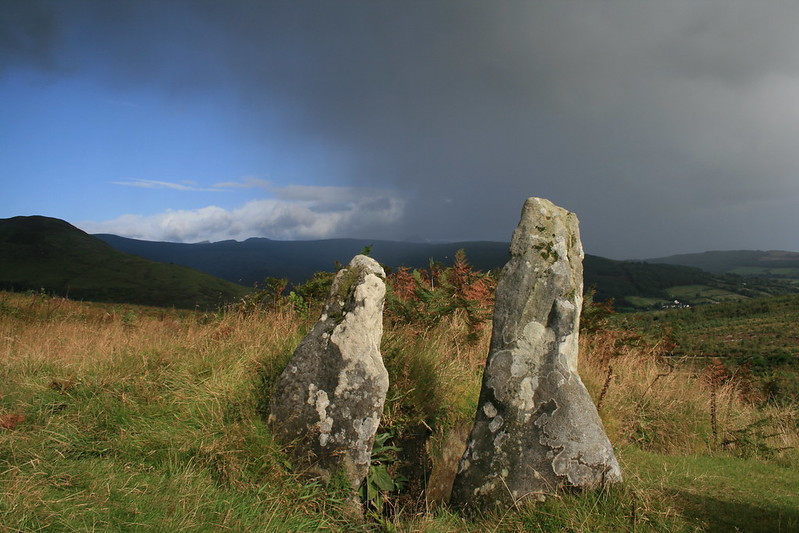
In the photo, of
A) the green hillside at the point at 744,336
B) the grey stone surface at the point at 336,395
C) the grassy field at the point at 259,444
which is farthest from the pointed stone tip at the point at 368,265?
the green hillside at the point at 744,336

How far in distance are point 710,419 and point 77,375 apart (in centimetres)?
1019

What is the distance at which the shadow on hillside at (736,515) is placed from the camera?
4262 mm

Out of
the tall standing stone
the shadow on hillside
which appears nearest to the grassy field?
the shadow on hillside

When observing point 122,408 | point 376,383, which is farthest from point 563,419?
point 122,408

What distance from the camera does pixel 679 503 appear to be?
4664 millimetres

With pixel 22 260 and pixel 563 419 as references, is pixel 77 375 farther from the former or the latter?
pixel 22 260

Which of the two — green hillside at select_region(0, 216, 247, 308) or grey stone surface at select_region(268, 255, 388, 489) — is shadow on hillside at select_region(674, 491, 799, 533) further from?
green hillside at select_region(0, 216, 247, 308)

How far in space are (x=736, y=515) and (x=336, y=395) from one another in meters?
4.10

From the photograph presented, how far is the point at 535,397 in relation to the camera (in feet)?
16.7

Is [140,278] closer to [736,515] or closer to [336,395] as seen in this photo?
[336,395]

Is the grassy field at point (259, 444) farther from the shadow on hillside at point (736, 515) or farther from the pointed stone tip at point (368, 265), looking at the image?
the pointed stone tip at point (368, 265)

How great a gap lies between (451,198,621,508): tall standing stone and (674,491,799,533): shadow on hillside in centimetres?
73

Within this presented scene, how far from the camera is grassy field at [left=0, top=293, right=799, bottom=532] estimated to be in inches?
166

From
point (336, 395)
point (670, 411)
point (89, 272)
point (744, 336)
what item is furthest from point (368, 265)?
point (89, 272)
